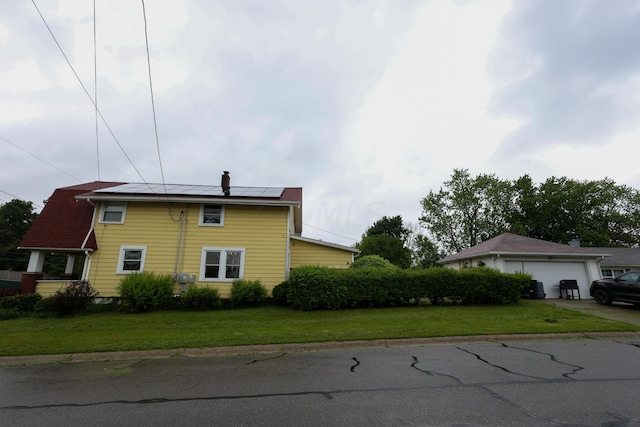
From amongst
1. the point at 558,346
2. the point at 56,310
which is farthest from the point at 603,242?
the point at 56,310

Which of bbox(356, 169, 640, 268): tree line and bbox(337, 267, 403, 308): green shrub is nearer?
bbox(337, 267, 403, 308): green shrub

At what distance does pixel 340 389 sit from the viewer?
14.4ft

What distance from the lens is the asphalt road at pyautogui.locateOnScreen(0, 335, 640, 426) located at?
3.48 metres

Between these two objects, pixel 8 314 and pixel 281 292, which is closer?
pixel 8 314

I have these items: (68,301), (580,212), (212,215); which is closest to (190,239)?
(212,215)

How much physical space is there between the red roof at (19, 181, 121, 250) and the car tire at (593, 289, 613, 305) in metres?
23.5

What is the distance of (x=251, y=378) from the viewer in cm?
500

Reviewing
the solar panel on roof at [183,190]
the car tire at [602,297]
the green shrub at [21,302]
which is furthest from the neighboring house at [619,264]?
the green shrub at [21,302]

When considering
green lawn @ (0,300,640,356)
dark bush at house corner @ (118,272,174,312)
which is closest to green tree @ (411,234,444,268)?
green lawn @ (0,300,640,356)

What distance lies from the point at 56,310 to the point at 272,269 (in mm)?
8181

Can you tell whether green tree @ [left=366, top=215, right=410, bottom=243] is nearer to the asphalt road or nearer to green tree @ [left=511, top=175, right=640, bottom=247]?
green tree @ [left=511, top=175, right=640, bottom=247]

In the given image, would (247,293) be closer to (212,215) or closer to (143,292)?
(143,292)

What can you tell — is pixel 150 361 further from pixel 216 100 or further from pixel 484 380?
pixel 216 100

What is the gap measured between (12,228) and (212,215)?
129 ft
